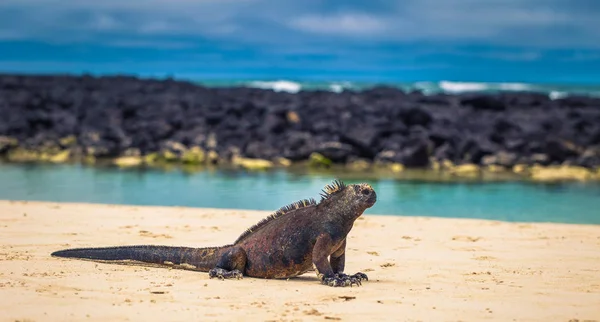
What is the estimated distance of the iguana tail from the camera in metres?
7.97

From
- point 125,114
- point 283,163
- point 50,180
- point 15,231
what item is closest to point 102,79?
point 125,114

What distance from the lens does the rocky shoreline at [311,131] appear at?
22.2m

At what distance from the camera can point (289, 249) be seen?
7707 mm

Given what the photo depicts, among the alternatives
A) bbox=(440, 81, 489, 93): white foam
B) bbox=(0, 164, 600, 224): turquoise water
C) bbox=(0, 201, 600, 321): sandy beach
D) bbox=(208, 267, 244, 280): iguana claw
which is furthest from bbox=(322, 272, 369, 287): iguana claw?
bbox=(440, 81, 489, 93): white foam

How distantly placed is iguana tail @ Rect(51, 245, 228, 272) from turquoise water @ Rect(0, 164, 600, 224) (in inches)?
239

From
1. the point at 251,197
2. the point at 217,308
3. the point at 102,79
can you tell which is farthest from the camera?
the point at 102,79

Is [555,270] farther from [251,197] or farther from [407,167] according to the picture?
[407,167]

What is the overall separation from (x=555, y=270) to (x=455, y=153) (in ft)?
47.9

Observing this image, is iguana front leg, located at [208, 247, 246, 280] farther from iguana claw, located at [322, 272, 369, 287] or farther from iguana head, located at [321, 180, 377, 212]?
iguana head, located at [321, 180, 377, 212]

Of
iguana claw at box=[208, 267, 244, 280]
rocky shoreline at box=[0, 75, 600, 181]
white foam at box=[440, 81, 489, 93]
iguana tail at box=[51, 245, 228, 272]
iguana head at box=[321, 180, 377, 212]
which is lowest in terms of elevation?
iguana claw at box=[208, 267, 244, 280]

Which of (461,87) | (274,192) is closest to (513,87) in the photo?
(461,87)

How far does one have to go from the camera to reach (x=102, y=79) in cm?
4016

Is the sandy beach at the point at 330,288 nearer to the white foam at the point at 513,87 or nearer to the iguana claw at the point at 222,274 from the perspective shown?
the iguana claw at the point at 222,274

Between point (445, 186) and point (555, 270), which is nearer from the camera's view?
point (555, 270)
